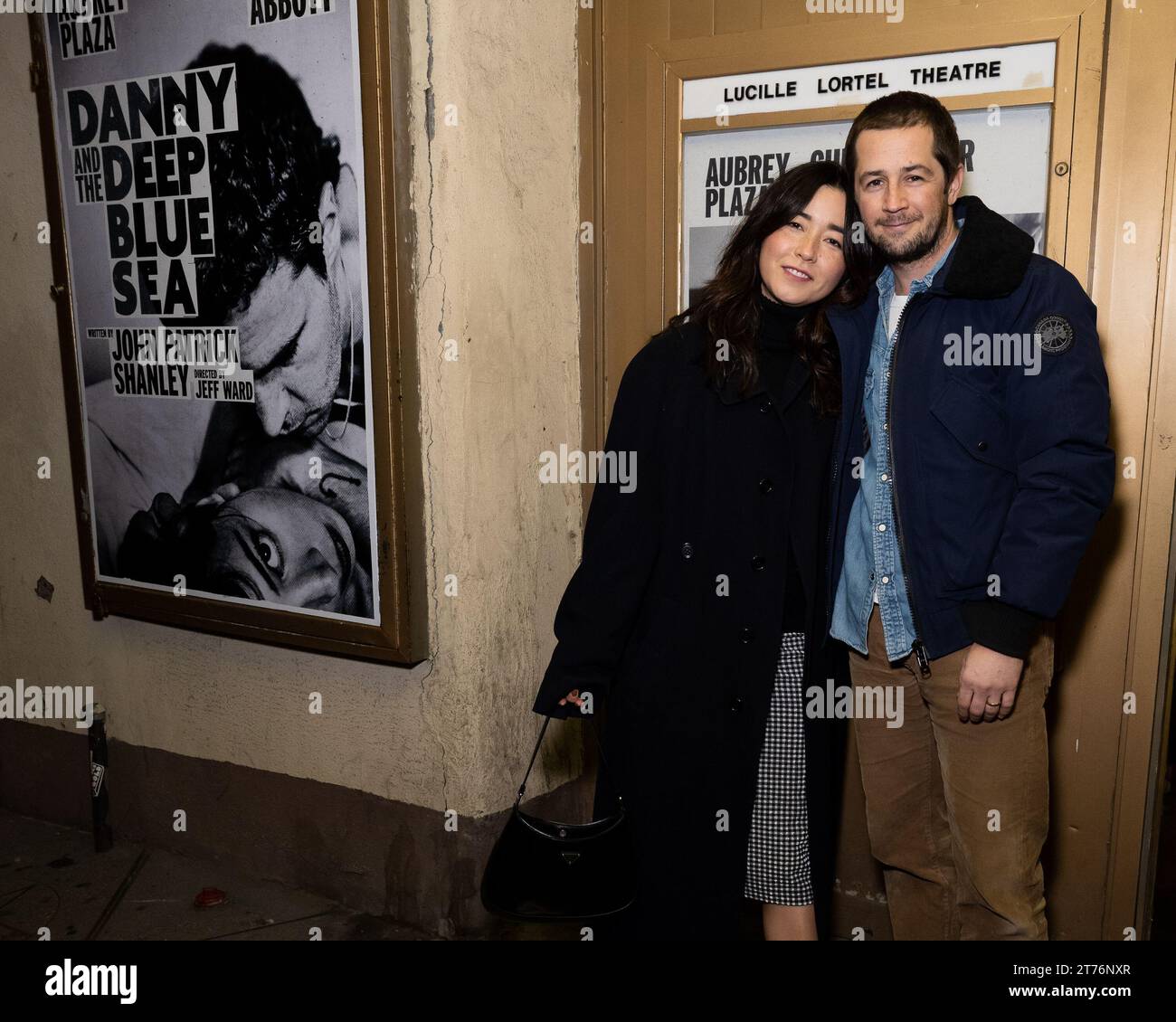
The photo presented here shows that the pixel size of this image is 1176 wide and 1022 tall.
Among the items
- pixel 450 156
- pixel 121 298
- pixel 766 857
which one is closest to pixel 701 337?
pixel 450 156

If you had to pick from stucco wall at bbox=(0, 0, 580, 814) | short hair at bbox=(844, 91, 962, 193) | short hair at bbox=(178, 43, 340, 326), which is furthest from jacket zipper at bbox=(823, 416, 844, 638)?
short hair at bbox=(178, 43, 340, 326)

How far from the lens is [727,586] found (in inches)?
102

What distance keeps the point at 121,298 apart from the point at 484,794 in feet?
7.08

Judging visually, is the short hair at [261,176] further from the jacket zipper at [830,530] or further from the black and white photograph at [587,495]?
the jacket zipper at [830,530]

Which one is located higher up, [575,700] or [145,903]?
[575,700]

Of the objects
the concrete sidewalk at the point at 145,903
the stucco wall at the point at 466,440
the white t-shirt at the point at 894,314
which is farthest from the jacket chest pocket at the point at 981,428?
the concrete sidewalk at the point at 145,903

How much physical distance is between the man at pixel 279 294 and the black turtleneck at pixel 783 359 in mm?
1250

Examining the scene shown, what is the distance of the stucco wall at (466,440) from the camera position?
123 inches

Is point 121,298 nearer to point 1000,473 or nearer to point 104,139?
point 104,139

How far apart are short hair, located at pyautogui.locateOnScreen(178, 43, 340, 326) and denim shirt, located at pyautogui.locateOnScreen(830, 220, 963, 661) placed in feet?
5.53

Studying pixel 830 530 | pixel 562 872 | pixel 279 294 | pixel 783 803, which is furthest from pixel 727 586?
pixel 279 294

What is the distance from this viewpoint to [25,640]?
4.29 m

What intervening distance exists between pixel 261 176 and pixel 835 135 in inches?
69.2

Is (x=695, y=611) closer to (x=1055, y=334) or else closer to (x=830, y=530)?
(x=830, y=530)
